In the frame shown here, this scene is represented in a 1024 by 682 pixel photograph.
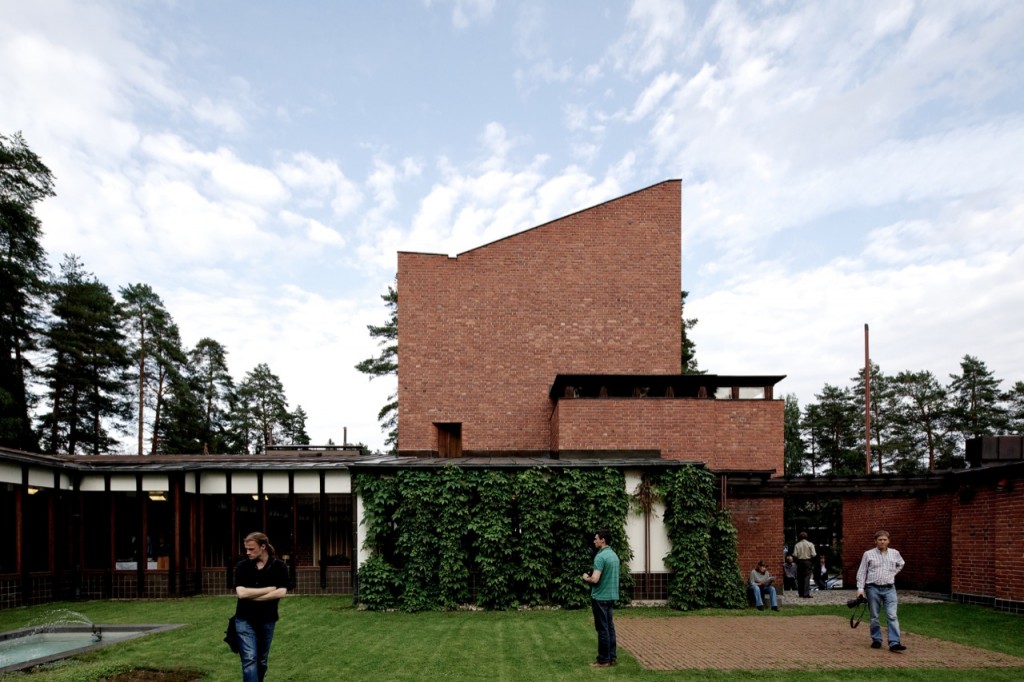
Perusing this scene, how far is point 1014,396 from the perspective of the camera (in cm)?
4269

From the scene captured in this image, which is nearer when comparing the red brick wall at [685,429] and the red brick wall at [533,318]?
the red brick wall at [685,429]

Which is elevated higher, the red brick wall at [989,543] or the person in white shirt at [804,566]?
the red brick wall at [989,543]

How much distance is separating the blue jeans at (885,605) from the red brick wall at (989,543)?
534cm

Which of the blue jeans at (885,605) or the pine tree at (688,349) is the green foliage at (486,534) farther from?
the pine tree at (688,349)

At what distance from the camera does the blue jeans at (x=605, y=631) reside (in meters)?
7.96

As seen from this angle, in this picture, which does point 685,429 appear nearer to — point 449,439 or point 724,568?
point 724,568

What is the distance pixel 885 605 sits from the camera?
906 centimetres

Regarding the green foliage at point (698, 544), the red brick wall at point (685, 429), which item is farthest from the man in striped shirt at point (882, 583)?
the red brick wall at point (685, 429)

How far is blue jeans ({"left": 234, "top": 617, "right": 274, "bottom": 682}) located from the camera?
19.4ft

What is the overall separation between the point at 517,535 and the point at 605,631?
18.4ft

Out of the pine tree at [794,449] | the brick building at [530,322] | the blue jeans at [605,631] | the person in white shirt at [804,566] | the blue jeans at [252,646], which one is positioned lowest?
the pine tree at [794,449]

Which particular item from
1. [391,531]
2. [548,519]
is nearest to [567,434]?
[548,519]

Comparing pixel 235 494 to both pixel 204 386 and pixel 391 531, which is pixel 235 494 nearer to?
pixel 391 531

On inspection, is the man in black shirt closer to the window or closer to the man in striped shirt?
the man in striped shirt
